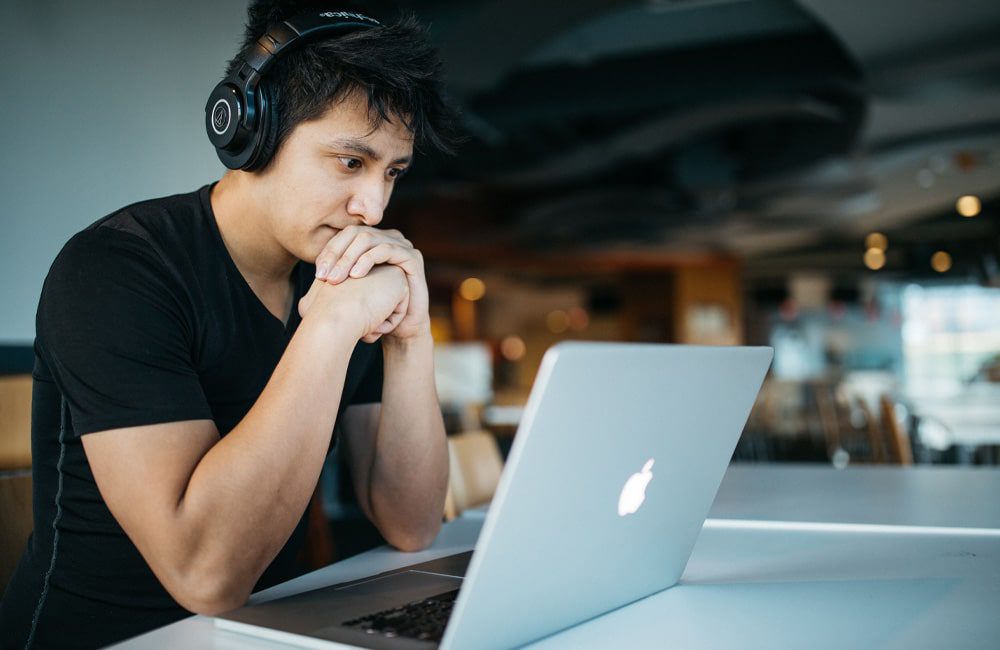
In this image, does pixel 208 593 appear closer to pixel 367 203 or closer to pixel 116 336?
pixel 116 336

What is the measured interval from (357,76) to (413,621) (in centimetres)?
74

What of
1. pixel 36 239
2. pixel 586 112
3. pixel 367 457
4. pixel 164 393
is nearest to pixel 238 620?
pixel 164 393

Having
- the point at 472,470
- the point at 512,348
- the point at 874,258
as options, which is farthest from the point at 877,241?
the point at 472,470

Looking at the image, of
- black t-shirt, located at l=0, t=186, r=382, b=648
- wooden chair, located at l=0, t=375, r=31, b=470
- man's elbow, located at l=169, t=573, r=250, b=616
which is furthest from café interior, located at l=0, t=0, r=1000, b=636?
man's elbow, located at l=169, t=573, r=250, b=616

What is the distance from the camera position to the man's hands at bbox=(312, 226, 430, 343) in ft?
3.59

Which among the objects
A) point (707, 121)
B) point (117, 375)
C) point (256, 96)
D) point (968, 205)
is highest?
point (707, 121)

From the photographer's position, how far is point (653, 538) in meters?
0.92

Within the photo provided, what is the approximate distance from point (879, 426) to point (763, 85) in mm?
2947

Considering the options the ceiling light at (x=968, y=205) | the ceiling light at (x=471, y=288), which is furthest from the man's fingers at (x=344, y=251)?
the ceiling light at (x=471, y=288)

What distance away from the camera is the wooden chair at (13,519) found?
4.33 ft

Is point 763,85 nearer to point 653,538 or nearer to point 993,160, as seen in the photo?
point 993,160

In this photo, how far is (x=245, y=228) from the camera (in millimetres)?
1250

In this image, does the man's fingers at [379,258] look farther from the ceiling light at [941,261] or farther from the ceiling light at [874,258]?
the ceiling light at [874,258]

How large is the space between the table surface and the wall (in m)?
1.24
